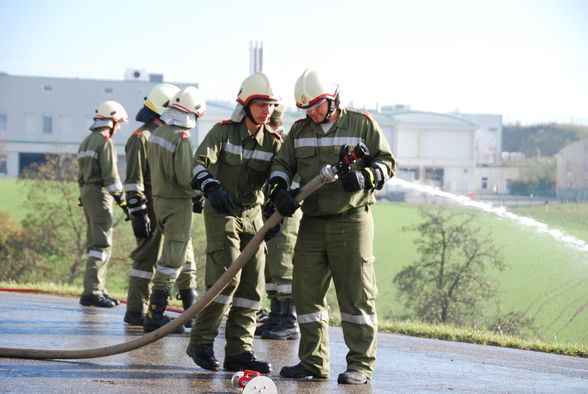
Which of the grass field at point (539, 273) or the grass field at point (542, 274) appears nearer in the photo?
the grass field at point (542, 274)

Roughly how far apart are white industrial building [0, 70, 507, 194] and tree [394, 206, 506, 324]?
136 feet

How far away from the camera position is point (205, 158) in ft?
18.4

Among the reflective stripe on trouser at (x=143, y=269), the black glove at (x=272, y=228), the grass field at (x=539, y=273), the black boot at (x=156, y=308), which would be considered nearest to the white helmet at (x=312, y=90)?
the black glove at (x=272, y=228)

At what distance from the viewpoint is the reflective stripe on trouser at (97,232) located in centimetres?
910

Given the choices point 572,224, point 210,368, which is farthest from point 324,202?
point 572,224

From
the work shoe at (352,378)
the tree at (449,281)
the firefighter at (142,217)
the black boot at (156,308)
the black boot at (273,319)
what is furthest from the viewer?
the tree at (449,281)

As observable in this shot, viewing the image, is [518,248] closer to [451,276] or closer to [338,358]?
[451,276]

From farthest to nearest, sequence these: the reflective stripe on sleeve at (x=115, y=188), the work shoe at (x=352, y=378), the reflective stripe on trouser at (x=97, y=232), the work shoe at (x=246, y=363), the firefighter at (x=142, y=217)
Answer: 1. the reflective stripe on trouser at (x=97, y=232)
2. the reflective stripe on sleeve at (x=115, y=188)
3. the firefighter at (x=142, y=217)
4. the work shoe at (x=246, y=363)
5. the work shoe at (x=352, y=378)

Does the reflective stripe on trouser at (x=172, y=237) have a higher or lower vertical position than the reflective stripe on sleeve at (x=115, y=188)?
lower

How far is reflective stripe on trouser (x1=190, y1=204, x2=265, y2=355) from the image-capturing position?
5652 millimetres

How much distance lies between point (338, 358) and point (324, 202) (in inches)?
63.5

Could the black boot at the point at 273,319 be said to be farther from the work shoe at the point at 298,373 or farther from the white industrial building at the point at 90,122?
the white industrial building at the point at 90,122

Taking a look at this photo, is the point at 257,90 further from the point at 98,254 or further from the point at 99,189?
the point at 98,254

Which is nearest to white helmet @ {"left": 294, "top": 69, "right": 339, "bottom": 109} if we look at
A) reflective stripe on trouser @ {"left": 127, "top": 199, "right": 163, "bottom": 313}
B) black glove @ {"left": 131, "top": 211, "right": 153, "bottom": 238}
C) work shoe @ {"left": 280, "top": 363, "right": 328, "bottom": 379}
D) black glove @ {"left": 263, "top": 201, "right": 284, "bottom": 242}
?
black glove @ {"left": 263, "top": 201, "right": 284, "bottom": 242}
